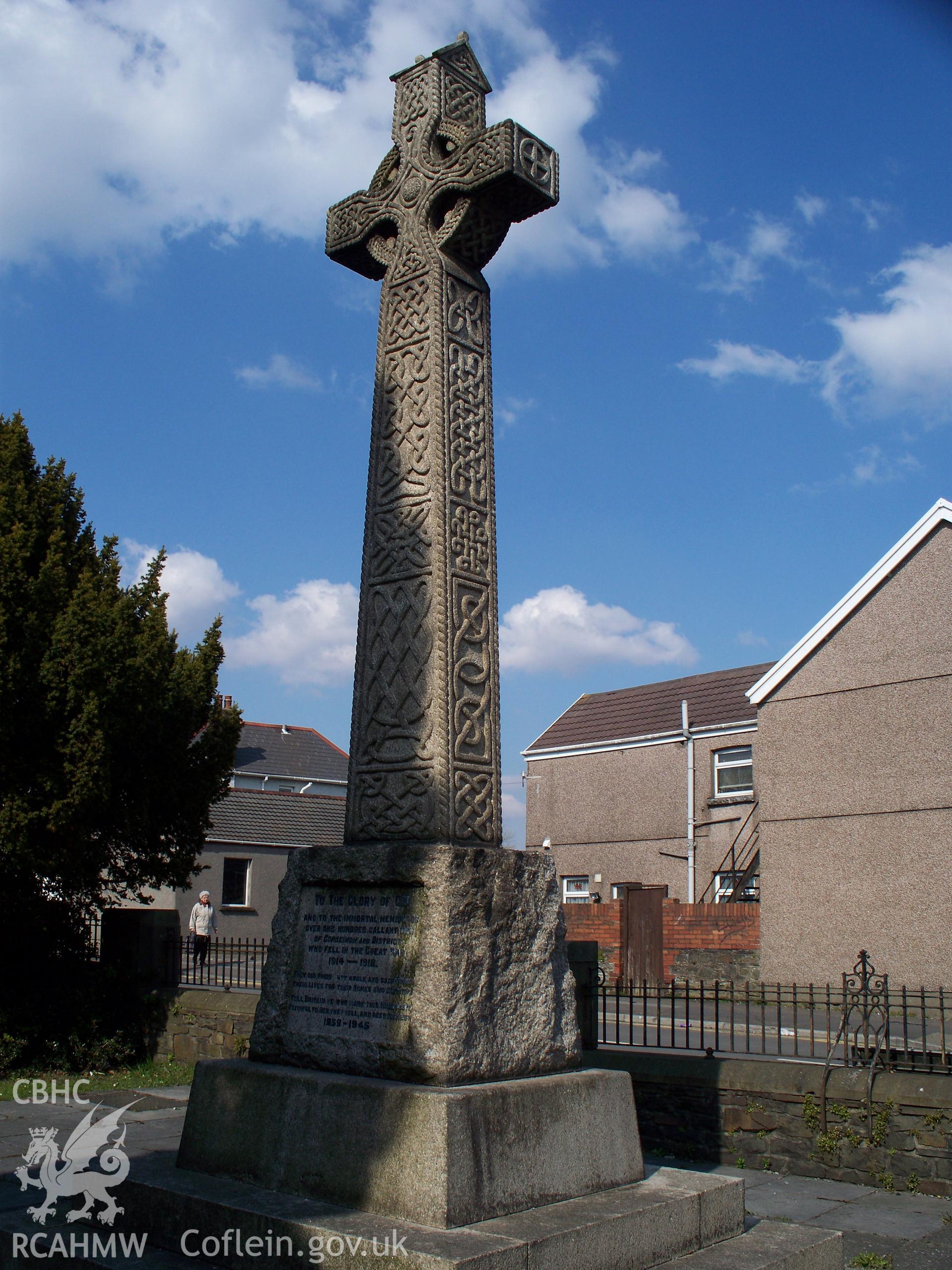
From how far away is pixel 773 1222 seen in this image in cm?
477

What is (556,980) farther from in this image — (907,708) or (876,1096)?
(907,708)

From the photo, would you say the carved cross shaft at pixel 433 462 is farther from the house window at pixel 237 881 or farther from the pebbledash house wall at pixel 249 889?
the house window at pixel 237 881

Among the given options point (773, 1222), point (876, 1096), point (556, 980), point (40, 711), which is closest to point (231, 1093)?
point (556, 980)

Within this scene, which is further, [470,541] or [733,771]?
[733,771]

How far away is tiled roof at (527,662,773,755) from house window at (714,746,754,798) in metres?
0.72

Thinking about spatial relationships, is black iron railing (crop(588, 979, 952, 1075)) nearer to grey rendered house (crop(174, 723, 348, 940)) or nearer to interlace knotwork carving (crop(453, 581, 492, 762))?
interlace knotwork carving (crop(453, 581, 492, 762))

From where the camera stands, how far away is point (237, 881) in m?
28.3

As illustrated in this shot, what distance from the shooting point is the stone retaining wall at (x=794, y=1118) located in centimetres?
704

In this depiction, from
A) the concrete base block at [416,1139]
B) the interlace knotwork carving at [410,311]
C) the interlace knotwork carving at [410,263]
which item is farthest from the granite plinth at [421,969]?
the interlace knotwork carving at [410,263]

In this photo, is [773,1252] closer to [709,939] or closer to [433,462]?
[433,462]

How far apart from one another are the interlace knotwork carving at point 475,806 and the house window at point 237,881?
79.9ft

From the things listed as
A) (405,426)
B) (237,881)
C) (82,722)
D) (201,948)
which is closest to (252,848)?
(237,881)

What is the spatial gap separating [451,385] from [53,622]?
7111mm

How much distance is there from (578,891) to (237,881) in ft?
29.0
